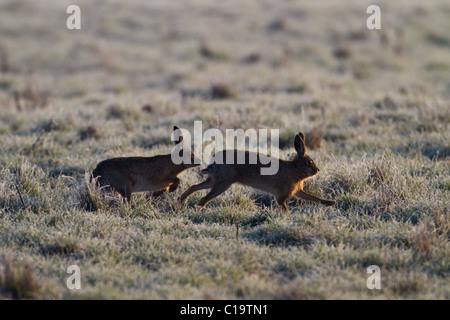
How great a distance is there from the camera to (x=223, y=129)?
9672 millimetres

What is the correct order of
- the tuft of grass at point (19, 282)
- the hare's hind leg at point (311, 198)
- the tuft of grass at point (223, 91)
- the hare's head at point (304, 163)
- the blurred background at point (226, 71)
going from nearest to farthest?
the tuft of grass at point (19, 282) < the hare's hind leg at point (311, 198) < the hare's head at point (304, 163) < the blurred background at point (226, 71) < the tuft of grass at point (223, 91)

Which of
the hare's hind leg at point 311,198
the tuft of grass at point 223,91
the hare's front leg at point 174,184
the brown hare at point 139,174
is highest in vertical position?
the tuft of grass at point 223,91

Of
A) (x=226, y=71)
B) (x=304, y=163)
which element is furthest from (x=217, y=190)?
(x=226, y=71)

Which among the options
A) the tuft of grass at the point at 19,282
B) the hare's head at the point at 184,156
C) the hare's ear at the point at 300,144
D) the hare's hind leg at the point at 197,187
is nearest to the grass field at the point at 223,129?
the tuft of grass at the point at 19,282

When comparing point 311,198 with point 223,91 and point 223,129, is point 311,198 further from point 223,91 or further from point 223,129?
point 223,91

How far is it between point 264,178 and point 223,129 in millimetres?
3489

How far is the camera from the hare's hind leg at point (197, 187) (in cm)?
623

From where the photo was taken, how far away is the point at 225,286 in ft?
15.0

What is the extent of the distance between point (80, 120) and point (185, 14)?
13.6m

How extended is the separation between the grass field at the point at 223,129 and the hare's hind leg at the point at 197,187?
0.44 ft

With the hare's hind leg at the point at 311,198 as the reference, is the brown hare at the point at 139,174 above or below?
above

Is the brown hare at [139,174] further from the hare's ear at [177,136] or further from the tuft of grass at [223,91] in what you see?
the tuft of grass at [223,91]
